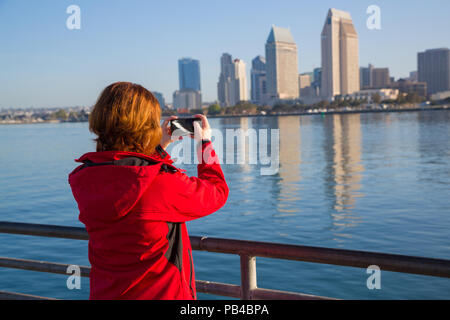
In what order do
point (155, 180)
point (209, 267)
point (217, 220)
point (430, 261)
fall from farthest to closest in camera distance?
1. point (217, 220)
2. point (209, 267)
3. point (430, 261)
4. point (155, 180)

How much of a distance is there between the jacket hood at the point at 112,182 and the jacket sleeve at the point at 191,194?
0.25 ft

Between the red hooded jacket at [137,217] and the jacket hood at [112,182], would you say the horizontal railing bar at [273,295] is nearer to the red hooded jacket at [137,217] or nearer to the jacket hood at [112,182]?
the red hooded jacket at [137,217]

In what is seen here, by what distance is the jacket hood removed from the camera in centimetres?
173

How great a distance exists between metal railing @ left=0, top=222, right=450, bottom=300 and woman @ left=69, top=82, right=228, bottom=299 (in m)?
0.80

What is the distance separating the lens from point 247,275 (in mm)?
2807

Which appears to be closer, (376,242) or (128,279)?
(128,279)

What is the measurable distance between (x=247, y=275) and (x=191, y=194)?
3.88ft

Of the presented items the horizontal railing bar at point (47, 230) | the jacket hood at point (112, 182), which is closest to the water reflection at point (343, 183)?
the horizontal railing bar at point (47, 230)

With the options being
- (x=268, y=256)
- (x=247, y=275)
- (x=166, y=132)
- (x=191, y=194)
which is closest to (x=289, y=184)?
(x=247, y=275)

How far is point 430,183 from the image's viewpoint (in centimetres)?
2295

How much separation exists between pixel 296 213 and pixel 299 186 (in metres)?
6.22

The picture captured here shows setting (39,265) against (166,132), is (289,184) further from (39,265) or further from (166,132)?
(166,132)

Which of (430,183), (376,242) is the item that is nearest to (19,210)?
(376,242)
